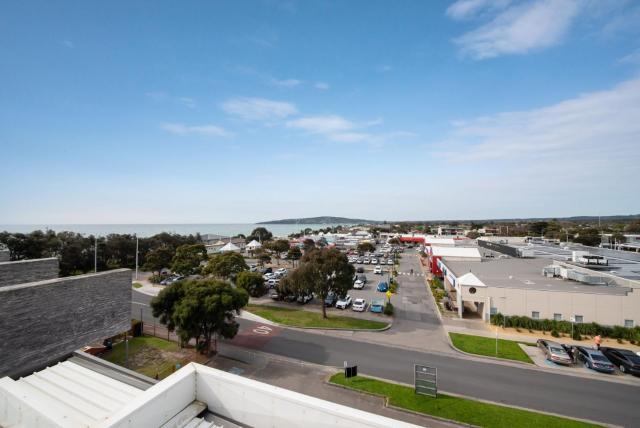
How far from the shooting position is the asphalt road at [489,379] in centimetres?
1284

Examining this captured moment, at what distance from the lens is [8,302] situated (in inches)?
379

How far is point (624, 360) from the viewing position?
52.7 ft

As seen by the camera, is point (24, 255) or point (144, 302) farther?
point (24, 255)

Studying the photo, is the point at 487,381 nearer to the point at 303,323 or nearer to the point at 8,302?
the point at 303,323

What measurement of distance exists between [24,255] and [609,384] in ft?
204

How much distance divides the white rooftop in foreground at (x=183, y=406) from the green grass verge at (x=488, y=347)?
54.8 feet

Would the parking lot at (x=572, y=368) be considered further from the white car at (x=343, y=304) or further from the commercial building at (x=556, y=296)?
the white car at (x=343, y=304)

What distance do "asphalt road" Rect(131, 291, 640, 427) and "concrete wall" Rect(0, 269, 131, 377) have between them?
368 inches

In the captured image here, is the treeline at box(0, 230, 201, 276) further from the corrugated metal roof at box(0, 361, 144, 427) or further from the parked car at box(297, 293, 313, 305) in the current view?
the corrugated metal roof at box(0, 361, 144, 427)

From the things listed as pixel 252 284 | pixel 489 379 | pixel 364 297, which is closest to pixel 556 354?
pixel 489 379

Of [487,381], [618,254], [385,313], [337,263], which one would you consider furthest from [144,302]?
[618,254]

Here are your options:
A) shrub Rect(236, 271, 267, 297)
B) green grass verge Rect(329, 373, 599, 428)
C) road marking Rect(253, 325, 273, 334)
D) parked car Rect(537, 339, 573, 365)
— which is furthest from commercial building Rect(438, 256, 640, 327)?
shrub Rect(236, 271, 267, 297)

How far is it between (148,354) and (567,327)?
28768 millimetres

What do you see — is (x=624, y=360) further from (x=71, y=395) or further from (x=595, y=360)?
(x=71, y=395)
